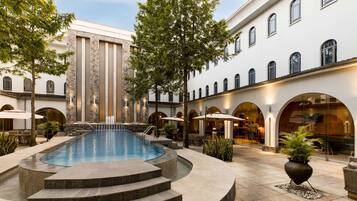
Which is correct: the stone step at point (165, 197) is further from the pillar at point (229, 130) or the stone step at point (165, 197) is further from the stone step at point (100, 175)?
the pillar at point (229, 130)

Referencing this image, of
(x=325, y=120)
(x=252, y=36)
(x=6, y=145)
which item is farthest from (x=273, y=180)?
(x=252, y=36)

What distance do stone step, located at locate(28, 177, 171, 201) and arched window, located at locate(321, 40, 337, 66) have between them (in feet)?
38.4

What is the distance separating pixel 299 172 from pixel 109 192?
5264 millimetres

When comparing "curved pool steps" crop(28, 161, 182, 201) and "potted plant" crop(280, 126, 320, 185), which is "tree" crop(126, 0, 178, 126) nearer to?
"potted plant" crop(280, 126, 320, 185)

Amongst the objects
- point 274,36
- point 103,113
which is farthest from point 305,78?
point 103,113

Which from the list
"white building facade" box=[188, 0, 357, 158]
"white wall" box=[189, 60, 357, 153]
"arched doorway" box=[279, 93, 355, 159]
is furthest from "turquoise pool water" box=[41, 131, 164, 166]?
Answer: "arched doorway" box=[279, 93, 355, 159]

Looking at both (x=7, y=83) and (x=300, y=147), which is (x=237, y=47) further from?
(x=7, y=83)

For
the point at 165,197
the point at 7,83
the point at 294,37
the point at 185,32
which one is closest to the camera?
the point at 165,197

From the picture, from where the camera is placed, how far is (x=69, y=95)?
93.3ft

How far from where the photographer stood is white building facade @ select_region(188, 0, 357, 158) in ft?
35.5

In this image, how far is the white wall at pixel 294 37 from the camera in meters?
11.1

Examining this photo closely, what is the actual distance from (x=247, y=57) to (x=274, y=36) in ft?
11.3

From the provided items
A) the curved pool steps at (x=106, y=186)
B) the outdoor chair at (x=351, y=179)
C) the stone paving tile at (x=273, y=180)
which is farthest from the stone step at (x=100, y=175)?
the outdoor chair at (x=351, y=179)

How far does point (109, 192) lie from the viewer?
4434mm
